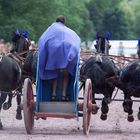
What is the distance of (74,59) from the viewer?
1538 cm

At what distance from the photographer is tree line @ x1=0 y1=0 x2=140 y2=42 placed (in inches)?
2095

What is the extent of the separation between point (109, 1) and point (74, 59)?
101 m

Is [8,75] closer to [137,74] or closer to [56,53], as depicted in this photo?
[56,53]

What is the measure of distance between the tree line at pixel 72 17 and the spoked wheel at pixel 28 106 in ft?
117

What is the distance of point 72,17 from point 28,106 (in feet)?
210

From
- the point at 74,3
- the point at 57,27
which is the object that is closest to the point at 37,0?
the point at 74,3

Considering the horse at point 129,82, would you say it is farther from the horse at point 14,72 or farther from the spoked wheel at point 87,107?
the horse at point 14,72

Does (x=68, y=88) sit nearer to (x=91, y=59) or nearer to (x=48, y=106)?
(x=48, y=106)

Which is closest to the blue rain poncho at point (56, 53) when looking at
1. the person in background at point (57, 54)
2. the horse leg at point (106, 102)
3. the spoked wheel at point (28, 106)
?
the person in background at point (57, 54)

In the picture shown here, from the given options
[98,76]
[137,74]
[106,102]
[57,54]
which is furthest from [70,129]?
[57,54]

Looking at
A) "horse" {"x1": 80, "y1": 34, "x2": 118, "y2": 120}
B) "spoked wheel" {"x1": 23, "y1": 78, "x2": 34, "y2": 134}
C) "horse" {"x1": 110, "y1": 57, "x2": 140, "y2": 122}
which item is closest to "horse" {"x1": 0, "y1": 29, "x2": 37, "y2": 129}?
"spoked wheel" {"x1": 23, "y1": 78, "x2": 34, "y2": 134}

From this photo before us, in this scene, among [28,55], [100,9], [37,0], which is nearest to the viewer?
[28,55]

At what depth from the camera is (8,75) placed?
1741cm

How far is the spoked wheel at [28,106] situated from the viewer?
50.2 ft
